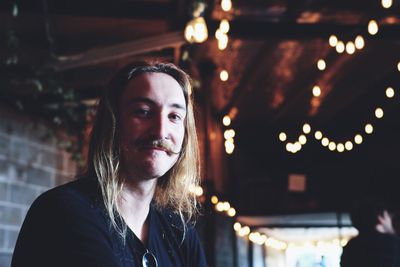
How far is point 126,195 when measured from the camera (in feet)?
4.43

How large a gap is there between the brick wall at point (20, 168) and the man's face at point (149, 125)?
1.92 metres

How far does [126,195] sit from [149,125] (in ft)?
0.68

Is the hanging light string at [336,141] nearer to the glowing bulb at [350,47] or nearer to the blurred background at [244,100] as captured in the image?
the blurred background at [244,100]

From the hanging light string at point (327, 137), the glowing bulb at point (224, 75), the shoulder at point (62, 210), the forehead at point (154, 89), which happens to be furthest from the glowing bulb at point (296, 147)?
the shoulder at point (62, 210)

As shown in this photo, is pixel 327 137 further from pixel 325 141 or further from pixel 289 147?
pixel 289 147

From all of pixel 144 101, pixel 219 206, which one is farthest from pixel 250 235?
pixel 144 101

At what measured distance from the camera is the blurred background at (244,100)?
9.72 feet

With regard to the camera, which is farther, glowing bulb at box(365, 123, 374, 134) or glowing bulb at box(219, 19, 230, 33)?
glowing bulb at box(365, 123, 374, 134)

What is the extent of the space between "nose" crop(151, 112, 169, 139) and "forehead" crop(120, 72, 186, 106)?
5cm

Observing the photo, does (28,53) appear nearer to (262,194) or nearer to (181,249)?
(181,249)

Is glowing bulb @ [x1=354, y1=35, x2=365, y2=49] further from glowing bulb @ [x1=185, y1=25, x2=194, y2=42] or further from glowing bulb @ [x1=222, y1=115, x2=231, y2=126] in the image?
glowing bulb @ [x1=222, y1=115, x2=231, y2=126]

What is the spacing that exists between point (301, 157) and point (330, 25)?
3374 millimetres

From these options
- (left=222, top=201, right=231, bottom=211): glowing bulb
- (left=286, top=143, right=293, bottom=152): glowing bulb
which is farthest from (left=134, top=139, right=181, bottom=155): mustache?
(left=286, top=143, right=293, bottom=152): glowing bulb

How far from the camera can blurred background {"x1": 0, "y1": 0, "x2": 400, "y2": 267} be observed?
296 cm
